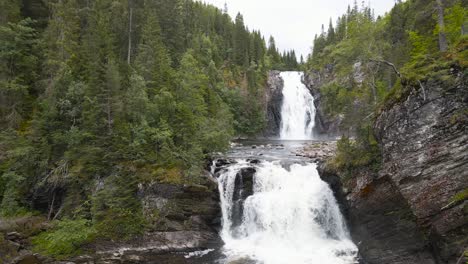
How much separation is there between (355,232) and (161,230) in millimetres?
12083

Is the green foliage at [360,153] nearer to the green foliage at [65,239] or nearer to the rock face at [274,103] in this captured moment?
the green foliage at [65,239]

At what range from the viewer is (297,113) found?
6034 cm

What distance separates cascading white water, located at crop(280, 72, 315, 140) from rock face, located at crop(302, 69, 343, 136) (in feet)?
3.42

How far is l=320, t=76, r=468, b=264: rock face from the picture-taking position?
13180mm

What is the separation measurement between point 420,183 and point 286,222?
348 inches

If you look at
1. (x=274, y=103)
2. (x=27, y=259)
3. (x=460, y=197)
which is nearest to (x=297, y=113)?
(x=274, y=103)

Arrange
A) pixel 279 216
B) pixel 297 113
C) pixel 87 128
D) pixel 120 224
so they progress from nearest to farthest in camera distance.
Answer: pixel 120 224, pixel 279 216, pixel 87 128, pixel 297 113

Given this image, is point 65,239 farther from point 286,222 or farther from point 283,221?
point 286,222

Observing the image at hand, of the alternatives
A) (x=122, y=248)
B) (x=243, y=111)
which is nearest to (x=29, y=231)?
(x=122, y=248)

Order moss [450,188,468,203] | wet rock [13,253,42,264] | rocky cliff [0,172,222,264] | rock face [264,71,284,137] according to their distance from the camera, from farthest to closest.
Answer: rock face [264,71,284,137], rocky cliff [0,172,222,264], wet rock [13,253,42,264], moss [450,188,468,203]

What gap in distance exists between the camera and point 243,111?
56500 millimetres

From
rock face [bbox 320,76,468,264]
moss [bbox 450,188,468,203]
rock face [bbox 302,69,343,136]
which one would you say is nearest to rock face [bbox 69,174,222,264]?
rock face [bbox 320,76,468,264]

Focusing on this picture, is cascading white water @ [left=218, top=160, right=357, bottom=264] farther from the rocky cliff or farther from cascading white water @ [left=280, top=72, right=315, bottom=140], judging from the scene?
cascading white water @ [left=280, top=72, right=315, bottom=140]

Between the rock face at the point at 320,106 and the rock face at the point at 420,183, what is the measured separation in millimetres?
39662
